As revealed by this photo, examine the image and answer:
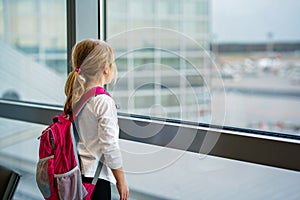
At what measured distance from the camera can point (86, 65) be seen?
5.74ft

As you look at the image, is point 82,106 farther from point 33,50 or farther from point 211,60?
point 33,50

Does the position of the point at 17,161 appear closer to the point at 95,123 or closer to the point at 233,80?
the point at 95,123

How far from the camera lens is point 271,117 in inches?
64.9

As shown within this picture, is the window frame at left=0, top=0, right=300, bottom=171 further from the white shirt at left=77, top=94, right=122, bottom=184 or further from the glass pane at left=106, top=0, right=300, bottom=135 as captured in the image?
the white shirt at left=77, top=94, right=122, bottom=184

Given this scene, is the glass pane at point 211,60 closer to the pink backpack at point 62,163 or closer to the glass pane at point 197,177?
the glass pane at point 197,177

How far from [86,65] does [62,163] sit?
0.41 m

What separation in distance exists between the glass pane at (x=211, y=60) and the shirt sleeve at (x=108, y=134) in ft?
1.19

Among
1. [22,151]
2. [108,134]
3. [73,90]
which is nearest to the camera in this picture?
[108,134]

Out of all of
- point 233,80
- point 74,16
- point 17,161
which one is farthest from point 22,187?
point 233,80

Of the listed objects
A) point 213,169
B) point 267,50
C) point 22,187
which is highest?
point 267,50

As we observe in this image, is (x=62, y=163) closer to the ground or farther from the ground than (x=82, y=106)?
closer to the ground

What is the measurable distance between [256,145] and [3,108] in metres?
1.91

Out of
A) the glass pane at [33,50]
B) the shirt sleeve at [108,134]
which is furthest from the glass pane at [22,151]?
the shirt sleeve at [108,134]

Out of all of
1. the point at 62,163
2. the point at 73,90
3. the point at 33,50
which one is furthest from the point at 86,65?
the point at 33,50
